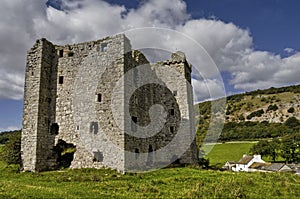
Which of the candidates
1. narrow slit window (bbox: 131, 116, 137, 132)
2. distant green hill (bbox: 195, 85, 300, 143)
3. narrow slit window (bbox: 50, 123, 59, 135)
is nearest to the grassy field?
narrow slit window (bbox: 50, 123, 59, 135)

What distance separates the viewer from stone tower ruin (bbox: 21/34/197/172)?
2172 centimetres

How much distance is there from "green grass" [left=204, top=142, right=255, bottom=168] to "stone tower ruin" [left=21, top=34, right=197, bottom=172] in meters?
45.6

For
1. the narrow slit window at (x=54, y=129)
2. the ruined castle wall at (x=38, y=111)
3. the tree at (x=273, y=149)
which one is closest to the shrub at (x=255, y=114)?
the tree at (x=273, y=149)

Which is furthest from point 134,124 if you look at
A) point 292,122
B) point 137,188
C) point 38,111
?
point 292,122

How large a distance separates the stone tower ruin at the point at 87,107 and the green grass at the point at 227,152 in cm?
4560

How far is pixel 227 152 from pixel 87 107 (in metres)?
64.3

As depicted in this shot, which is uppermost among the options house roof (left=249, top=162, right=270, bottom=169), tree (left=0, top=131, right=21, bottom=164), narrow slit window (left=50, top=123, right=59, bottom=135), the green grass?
narrow slit window (left=50, top=123, right=59, bottom=135)

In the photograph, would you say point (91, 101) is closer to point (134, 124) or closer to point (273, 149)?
point (134, 124)

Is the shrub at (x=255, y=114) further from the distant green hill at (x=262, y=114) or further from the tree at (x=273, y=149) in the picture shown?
the tree at (x=273, y=149)

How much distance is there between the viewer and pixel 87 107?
22.8 meters

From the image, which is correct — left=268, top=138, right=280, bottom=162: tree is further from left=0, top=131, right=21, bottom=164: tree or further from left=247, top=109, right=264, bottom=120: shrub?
left=247, top=109, right=264, bottom=120: shrub

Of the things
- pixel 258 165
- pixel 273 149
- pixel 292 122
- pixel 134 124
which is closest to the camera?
pixel 134 124

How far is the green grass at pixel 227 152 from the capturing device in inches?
2703

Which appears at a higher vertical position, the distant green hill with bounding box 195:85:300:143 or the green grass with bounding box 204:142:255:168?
the distant green hill with bounding box 195:85:300:143
